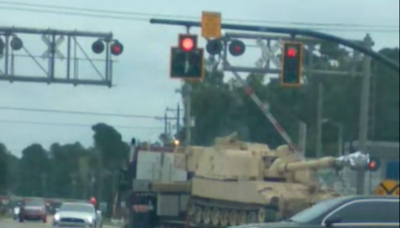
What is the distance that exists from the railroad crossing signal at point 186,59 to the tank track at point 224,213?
38.0ft

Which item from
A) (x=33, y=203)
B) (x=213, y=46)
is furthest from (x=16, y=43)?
(x=33, y=203)

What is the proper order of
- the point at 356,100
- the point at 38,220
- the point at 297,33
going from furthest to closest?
1. the point at 356,100
2. the point at 38,220
3. the point at 297,33

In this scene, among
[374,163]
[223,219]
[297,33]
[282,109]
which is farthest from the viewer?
[282,109]

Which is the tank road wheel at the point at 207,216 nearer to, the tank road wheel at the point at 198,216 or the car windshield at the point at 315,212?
the tank road wheel at the point at 198,216

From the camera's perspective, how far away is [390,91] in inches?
2975

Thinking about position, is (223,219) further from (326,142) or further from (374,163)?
(326,142)

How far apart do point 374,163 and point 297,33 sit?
662 centimetres

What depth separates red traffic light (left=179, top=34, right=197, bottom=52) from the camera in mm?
31219

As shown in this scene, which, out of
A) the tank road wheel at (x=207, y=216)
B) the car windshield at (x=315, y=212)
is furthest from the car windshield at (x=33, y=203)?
the car windshield at (x=315, y=212)

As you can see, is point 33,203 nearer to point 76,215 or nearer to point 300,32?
point 76,215

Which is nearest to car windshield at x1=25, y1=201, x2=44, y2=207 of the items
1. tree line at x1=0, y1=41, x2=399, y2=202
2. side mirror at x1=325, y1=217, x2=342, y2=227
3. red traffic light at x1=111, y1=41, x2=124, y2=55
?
tree line at x1=0, y1=41, x2=399, y2=202

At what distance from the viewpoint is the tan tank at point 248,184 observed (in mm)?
43281

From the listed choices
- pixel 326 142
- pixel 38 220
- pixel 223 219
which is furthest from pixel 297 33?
pixel 326 142

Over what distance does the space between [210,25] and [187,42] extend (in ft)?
2.43
